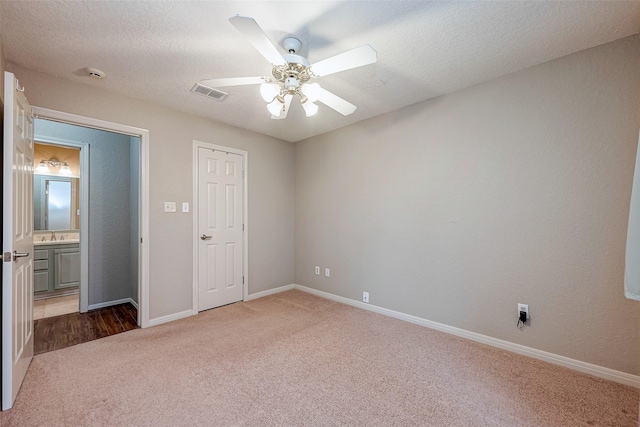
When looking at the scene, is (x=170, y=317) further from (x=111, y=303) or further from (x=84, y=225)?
(x=84, y=225)

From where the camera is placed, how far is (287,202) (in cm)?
437

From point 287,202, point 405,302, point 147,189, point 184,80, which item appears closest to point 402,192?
point 405,302

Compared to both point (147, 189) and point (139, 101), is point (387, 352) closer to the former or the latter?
point (147, 189)

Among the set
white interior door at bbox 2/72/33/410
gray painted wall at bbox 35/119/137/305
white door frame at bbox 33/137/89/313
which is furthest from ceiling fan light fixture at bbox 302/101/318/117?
white door frame at bbox 33/137/89/313

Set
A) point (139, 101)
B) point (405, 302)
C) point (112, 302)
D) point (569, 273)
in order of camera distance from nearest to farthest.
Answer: point (569, 273), point (139, 101), point (405, 302), point (112, 302)

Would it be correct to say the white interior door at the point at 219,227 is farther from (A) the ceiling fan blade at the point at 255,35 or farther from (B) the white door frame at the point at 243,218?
(A) the ceiling fan blade at the point at 255,35

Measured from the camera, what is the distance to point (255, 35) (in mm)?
1381

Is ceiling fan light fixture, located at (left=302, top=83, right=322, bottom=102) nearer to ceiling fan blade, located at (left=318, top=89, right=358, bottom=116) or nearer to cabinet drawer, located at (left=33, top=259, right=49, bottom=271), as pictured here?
ceiling fan blade, located at (left=318, top=89, right=358, bottom=116)

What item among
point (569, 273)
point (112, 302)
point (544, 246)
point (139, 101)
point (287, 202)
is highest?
point (139, 101)

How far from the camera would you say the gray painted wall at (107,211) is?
137 inches

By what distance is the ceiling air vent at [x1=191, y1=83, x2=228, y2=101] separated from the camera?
2.60 m

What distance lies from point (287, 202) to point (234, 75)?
7.40 ft

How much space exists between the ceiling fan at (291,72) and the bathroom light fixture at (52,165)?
13.3 ft

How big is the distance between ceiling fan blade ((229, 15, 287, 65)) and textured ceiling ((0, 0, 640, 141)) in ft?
1.03
